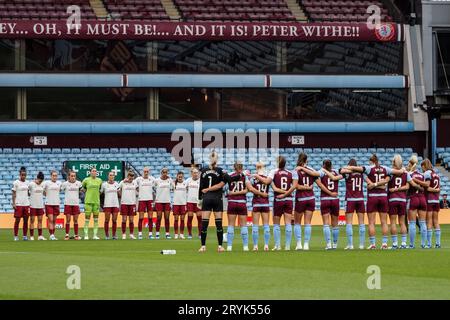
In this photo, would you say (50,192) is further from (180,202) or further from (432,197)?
(432,197)

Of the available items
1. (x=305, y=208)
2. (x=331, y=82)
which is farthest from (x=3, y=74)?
(x=305, y=208)

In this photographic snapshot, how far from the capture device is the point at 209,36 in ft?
192

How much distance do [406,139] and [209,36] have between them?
37.4 feet

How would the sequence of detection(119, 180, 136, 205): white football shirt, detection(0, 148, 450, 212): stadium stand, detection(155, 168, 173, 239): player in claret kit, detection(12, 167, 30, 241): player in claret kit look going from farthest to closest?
detection(0, 148, 450, 212): stadium stand
detection(119, 180, 136, 205): white football shirt
detection(155, 168, 173, 239): player in claret kit
detection(12, 167, 30, 241): player in claret kit

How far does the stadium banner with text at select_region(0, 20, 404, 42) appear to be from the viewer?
56.7 meters

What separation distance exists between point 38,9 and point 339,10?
14636 millimetres

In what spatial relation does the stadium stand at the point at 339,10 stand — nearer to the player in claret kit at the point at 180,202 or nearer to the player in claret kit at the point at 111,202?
the player in claret kit at the point at 180,202

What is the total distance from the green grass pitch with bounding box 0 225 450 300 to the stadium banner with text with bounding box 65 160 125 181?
2279cm

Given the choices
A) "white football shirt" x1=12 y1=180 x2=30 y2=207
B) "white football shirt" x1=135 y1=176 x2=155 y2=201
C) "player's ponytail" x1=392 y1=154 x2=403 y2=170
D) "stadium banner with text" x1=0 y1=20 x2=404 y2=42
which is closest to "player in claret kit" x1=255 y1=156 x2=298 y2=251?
"player's ponytail" x1=392 y1=154 x2=403 y2=170

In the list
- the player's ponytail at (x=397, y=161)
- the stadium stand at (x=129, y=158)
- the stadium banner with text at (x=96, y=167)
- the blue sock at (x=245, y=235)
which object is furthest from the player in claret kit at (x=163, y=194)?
the stadium stand at (x=129, y=158)

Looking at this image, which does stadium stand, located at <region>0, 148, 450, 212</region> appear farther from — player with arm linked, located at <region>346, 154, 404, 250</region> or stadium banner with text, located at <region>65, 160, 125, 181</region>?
player with arm linked, located at <region>346, 154, 404, 250</region>
